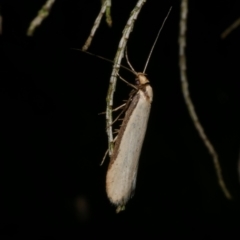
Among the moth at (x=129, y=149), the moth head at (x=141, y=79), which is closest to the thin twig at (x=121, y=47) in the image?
the moth at (x=129, y=149)

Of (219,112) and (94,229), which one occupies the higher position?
(219,112)

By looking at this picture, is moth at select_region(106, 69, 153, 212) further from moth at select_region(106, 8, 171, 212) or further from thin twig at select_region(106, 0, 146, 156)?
thin twig at select_region(106, 0, 146, 156)

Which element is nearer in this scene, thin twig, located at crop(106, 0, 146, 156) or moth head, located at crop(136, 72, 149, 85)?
thin twig, located at crop(106, 0, 146, 156)

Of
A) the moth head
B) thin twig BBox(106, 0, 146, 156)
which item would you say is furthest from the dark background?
thin twig BBox(106, 0, 146, 156)

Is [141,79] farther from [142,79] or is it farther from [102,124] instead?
[102,124]

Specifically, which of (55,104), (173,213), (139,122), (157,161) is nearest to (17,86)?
(55,104)

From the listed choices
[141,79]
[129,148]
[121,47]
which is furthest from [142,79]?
[121,47]

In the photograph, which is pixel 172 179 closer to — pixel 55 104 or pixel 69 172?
pixel 69 172

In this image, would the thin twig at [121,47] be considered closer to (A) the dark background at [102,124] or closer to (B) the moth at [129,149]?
(B) the moth at [129,149]
